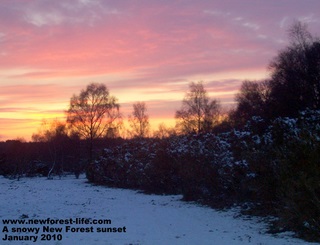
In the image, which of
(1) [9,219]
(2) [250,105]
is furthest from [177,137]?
(2) [250,105]

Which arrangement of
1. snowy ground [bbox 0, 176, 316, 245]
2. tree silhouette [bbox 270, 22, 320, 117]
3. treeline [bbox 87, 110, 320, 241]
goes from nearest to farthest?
1. treeline [bbox 87, 110, 320, 241]
2. snowy ground [bbox 0, 176, 316, 245]
3. tree silhouette [bbox 270, 22, 320, 117]

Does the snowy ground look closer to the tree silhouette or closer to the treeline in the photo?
the treeline

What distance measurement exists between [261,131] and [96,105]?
37.6m

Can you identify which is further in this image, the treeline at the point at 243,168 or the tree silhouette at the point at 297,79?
the tree silhouette at the point at 297,79

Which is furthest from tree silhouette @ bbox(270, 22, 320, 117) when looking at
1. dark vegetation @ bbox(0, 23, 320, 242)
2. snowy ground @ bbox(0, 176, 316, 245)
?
snowy ground @ bbox(0, 176, 316, 245)

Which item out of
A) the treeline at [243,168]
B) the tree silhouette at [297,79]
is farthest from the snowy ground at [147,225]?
the tree silhouette at [297,79]

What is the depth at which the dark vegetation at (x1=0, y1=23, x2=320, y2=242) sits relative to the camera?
29.6ft

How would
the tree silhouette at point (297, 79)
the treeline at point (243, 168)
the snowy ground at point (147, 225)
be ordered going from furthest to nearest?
the tree silhouette at point (297, 79), the snowy ground at point (147, 225), the treeline at point (243, 168)

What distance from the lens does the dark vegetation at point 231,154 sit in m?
9.03

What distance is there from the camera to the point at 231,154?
1756 cm

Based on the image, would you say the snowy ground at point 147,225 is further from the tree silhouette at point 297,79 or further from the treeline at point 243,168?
the tree silhouette at point 297,79

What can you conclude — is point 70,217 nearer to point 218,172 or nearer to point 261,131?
point 218,172

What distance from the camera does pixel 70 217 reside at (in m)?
13.0

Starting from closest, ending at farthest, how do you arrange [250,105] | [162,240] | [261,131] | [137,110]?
1. [162,240]
2. [261,131]
3. [250,105]
4. [137,110]
